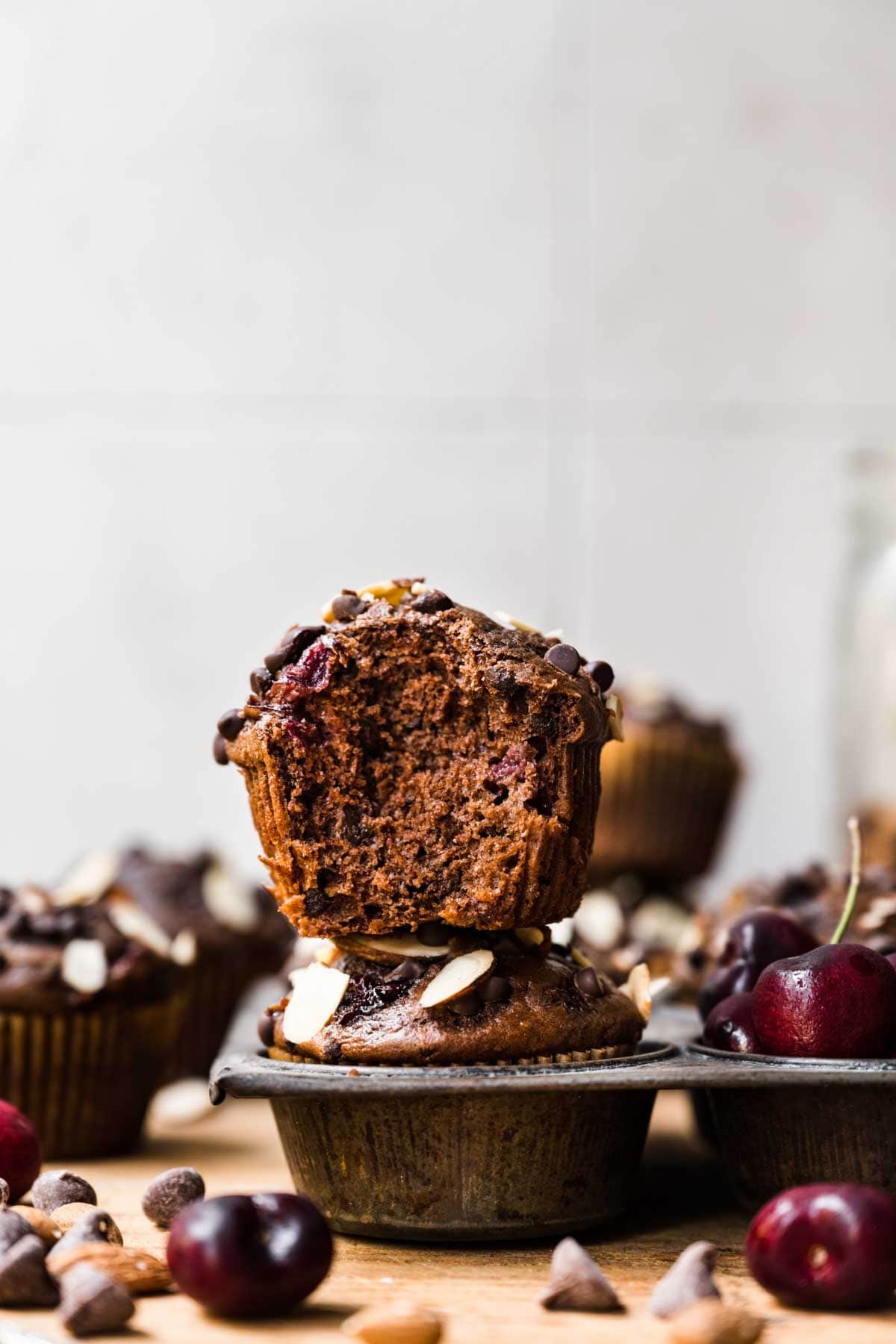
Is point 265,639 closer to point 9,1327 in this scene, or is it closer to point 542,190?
point 542,190

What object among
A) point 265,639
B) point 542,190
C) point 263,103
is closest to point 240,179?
point 263,103

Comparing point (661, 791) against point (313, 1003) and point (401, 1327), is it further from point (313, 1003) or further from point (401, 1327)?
point (401, 1327)

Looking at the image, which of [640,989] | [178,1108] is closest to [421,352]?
[178,1108]

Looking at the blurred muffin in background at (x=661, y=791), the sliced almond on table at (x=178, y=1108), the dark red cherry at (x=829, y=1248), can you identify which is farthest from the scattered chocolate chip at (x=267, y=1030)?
the blurred muffin in background at (x=661, y=791)

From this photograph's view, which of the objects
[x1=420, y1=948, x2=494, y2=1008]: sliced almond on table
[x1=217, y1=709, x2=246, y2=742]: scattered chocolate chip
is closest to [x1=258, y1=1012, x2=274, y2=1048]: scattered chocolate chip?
[x1=420, y1=948, x2=494, y2=1008]: sliced almond on table

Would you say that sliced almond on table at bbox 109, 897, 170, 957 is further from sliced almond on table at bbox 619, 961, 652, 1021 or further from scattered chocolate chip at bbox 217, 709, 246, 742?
sliced almond on table at bbox 619, 961, 652, 1021

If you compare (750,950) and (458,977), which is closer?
(458,977)
